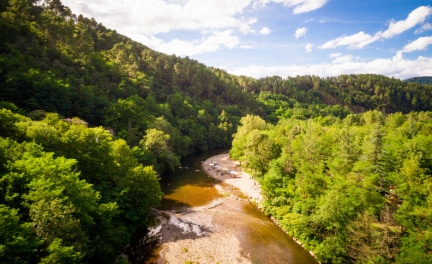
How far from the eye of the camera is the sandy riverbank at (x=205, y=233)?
1175 inches

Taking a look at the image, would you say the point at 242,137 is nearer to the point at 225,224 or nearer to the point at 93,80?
the point at 225,224

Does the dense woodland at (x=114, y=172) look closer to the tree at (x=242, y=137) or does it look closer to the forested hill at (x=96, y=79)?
the forested hill at (x=96, y=79)

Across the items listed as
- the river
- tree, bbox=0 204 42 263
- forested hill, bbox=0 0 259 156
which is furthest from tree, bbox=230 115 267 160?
tree, bbox=0 204 42 263

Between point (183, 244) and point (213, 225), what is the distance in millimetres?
6966

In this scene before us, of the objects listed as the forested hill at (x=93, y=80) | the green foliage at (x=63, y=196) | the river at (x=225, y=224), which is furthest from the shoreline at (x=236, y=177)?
the green foliage at (x=63, y=196)

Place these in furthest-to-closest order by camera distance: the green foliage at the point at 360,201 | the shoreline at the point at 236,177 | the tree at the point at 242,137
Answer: the tree at the point at 242,137 → the shoreline at the point at 236,177 → the green foliage at the point at 360,201

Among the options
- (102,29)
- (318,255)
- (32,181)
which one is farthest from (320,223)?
(102,29)

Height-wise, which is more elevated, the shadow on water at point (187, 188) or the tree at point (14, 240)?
the tree at point (14, 240)

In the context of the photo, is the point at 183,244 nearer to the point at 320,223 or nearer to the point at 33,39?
the point at 320,223

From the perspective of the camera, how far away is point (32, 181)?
20.3 m

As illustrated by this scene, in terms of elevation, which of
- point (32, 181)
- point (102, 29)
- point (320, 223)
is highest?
point (102, 29)

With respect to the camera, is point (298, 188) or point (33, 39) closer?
point (298, 188)

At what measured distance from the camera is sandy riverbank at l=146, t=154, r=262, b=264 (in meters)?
29.8

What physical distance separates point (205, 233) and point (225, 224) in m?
4.27
